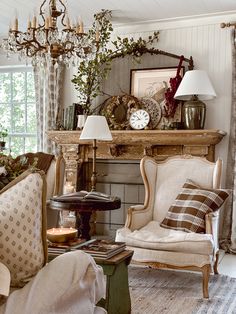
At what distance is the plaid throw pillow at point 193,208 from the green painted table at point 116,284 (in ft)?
3.67

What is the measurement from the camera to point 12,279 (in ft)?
4.99

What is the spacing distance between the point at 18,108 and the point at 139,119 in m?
2.07

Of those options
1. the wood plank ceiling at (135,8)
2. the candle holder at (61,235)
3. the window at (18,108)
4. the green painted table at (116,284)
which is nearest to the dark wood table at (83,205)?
the candle holder at (61,235)

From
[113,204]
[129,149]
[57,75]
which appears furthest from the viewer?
[57,75]

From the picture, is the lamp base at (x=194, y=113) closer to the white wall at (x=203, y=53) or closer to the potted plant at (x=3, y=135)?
the white wall at (x=203, y=53)

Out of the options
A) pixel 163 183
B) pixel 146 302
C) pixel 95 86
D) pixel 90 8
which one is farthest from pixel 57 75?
pixel 146 302

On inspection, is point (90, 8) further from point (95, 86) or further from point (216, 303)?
point (216, 303)

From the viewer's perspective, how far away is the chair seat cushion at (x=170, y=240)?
3.05m

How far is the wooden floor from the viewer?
12.3ft

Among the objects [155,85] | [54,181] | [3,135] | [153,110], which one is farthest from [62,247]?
[3,135]

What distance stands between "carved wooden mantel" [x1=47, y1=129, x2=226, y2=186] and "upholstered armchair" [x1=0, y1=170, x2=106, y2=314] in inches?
118

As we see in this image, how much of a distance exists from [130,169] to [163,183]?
3.88ft

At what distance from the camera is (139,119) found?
485 centimetres

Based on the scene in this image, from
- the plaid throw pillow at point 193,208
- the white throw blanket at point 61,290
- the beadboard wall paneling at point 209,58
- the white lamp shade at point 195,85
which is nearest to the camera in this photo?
the white throw blanket at point 61,290
